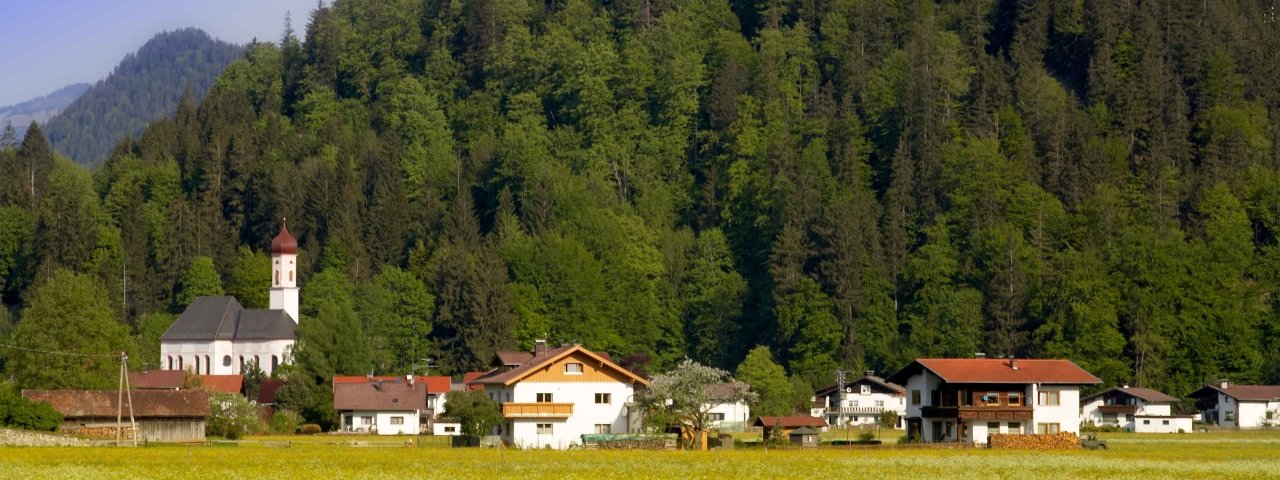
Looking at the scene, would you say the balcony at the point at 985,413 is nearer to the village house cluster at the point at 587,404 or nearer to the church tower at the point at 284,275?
the village house cluster at the point at 587,404

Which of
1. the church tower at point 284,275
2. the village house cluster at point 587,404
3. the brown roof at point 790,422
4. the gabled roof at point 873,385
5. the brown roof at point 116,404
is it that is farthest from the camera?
the church tower at point 284,275

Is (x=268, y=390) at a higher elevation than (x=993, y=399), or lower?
higher

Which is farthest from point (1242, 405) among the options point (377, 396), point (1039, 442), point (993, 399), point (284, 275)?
point (284, 275)

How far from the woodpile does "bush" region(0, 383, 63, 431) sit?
42.0 metres

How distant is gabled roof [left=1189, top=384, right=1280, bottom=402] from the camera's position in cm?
12581

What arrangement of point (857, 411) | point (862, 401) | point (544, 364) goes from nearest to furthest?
point (544, 364) < point (857, 411) < point (862, 401)

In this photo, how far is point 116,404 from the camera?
95938mm

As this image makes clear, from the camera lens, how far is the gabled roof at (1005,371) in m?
95.4

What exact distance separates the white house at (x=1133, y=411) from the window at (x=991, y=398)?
86.4ft

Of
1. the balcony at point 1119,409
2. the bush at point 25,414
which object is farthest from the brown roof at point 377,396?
the balcony at point 1119,409

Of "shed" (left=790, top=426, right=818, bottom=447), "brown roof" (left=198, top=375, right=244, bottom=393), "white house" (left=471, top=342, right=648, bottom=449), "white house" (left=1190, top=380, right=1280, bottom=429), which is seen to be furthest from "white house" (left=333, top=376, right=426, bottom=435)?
"white house" (left=1190, top=380, right=1280, bottom=429)

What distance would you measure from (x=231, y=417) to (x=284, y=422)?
1111 cm

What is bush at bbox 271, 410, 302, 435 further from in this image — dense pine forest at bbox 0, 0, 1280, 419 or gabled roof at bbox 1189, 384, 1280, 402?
gabled roof at bbox 1189, 384, 1280, 402

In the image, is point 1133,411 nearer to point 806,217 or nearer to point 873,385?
point 873,385
